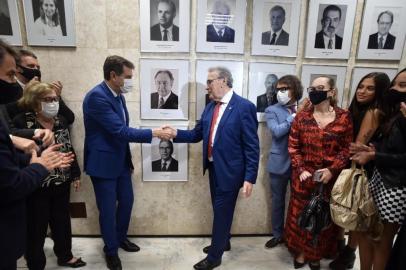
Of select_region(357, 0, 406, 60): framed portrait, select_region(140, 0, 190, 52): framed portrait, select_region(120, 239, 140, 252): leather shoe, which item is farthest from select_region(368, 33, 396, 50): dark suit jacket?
select_region(120, 239, 140, 252): leather shoe

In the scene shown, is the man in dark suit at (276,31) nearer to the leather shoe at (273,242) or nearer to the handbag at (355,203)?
the handbag at (355,203)

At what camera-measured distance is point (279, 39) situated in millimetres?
2809

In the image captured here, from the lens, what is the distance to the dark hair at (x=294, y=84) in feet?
8.81

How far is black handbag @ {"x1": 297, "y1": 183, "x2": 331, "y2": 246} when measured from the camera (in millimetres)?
2344

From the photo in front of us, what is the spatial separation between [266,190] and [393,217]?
137cm

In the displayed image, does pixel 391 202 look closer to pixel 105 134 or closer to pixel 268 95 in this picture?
pixel 268 95

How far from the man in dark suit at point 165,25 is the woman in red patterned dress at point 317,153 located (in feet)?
4.59

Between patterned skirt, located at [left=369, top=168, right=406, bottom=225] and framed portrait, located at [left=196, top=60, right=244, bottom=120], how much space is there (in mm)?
1520

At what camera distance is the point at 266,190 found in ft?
10.2

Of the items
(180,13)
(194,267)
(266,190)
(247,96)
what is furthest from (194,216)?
(180,13)

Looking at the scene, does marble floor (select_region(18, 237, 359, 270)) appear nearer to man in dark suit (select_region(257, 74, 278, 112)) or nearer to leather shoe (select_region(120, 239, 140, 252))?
leather shoe (select_region(120, 239, 140, 252))

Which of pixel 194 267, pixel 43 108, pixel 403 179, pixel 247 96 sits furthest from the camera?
pixel 247 96

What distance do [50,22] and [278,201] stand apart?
2.88m

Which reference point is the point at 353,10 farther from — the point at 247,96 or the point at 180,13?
the point at 180,13
